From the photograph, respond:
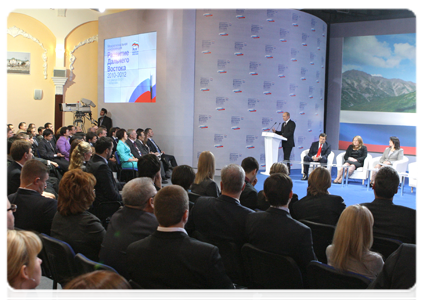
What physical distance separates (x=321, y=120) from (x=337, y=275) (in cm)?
1028

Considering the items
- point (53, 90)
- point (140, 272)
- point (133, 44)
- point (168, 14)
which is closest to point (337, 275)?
point (140, 272)

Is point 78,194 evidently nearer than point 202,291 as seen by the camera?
No

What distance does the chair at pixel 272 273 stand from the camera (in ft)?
6.90

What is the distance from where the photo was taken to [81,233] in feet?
7.88

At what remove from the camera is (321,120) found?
37.9 ft

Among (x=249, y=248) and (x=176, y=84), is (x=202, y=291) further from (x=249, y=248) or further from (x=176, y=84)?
(x=176, y=84)

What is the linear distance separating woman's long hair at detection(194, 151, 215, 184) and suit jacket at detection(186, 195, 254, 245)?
1.03m

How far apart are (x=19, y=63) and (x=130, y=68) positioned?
4.94 m

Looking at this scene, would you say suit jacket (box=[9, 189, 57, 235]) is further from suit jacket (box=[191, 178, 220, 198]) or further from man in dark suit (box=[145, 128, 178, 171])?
man in dark suit (box=[145, 128, 178, 171])

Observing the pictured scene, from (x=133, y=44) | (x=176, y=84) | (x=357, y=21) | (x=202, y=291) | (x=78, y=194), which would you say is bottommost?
(x=202, y=291)

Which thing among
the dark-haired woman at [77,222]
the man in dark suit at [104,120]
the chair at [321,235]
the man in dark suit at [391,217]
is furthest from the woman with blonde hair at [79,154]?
the man in dark suit at [104,120]

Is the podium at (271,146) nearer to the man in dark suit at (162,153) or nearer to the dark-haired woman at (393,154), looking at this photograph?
the dark-haired woman at (393,154)

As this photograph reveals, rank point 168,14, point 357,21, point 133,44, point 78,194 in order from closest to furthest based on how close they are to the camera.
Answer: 1. point 78,194
2. point 168,14
3. point 133,44
4. point 357,21

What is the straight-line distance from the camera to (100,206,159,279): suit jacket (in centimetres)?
217
